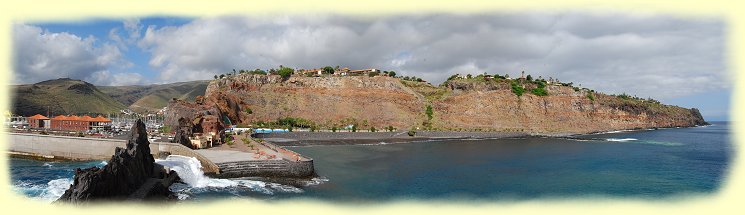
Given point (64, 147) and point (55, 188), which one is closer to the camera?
point (55, 188)

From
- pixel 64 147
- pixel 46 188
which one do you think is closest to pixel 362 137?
pixel 64 147

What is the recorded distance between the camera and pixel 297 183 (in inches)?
1045

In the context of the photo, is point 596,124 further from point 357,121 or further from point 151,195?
point 151,195

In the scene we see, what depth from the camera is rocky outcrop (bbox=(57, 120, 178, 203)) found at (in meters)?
14.8

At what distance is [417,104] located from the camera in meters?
93.4

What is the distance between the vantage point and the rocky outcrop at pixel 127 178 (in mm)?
14828

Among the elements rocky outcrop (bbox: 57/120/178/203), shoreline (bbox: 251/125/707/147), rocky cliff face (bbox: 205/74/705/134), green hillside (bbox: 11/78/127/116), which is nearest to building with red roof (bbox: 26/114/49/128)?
rocky cliff face (bbox: 205/74/705/134)

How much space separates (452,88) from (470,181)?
2907 inches

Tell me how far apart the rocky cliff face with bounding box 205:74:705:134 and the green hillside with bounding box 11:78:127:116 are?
4154cm

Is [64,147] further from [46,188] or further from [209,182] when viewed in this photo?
[209,182]

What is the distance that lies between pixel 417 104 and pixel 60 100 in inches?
3521

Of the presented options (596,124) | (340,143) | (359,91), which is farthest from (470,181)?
(596,124)

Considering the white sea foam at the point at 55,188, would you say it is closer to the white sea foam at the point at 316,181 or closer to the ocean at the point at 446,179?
the ocean at the point at 446,179

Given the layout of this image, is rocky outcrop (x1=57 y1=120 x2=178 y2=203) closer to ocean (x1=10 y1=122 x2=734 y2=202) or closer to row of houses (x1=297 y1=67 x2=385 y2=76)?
ocean (x1=10 y1=122 x2=734 y2=202)
